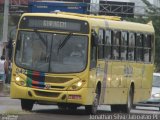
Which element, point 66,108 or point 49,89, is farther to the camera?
point 66,108

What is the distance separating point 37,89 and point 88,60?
1647mm

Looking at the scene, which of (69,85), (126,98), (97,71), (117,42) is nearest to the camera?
(69,85)

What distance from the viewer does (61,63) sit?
866 inches

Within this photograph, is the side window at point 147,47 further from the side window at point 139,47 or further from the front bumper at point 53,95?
the front bumper at point 53,95

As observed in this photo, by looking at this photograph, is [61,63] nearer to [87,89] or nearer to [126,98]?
[87,89]

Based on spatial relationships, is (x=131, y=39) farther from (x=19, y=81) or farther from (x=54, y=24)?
(x=19, y=81)

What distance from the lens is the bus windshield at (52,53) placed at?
2200cm

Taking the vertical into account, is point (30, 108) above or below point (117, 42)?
below

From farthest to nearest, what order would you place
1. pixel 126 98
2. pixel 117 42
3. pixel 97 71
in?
pixel 126 98 → pixel 117 42 → pixel 97 71

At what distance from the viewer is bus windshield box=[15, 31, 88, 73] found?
2200 cm

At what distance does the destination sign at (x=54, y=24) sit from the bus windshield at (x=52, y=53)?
0.19 meters

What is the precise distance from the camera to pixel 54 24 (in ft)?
73.7

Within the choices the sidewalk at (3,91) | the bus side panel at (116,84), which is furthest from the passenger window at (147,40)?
the sidewalk at (3,91)

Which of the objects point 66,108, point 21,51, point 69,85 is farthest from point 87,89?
point 66,108
